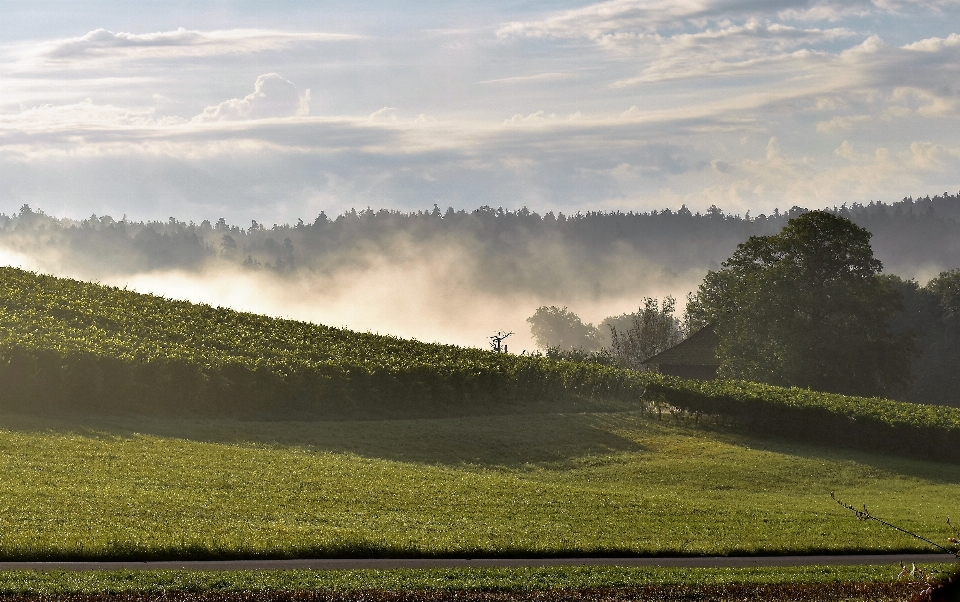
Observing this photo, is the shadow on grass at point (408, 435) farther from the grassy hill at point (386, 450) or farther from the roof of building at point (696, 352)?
the roof of building at point (696, 352)

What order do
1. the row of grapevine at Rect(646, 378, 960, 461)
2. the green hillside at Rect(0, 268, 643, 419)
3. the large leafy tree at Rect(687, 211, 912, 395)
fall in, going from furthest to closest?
the large leafy tree at Rect(687, 211, 912, 395), the row of grapevine at Rect(646, 378, 960, 461), the green hillside at Rect(0, 268, 643, 419)

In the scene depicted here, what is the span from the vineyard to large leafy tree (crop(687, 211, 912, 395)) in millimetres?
10915

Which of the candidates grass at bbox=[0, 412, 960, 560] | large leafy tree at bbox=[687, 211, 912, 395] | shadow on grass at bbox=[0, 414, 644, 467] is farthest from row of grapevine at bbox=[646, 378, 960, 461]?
large leafy tree at bbox=[687, 211, 912, 395]

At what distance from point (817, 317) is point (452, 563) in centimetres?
4510

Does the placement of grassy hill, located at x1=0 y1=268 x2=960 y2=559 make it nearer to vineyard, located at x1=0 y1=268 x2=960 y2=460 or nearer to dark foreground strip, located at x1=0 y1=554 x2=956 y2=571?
vineyard, located at x1=0 y1=268 x2=960 y2=460

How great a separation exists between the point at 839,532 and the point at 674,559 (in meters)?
5.58

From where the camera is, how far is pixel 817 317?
57688mm

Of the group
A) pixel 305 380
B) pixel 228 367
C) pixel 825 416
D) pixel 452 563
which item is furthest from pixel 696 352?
pixel 452 563

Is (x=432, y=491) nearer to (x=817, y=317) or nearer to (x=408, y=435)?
(x=408, y=435)

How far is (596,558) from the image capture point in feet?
61.4

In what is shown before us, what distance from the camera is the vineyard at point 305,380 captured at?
37156 mm

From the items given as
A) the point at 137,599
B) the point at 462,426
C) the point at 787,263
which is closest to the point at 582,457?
the point at 462,426

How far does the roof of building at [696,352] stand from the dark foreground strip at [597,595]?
162ft

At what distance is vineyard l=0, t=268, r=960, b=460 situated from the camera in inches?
1463
